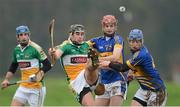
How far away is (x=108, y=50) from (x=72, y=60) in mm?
705

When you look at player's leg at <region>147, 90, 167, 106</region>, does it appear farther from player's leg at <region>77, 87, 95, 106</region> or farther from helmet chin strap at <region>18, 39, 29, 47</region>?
helmet chin strap at <region>18, 39, 29, 47</region>

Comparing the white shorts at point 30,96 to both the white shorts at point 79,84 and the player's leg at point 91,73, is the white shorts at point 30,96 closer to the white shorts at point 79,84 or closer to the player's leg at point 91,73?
the white shorts at point 79,84

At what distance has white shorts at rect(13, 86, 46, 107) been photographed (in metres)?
15.2

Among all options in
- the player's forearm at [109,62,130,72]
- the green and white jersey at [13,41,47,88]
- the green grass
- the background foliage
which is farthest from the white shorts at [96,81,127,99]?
the background foliage

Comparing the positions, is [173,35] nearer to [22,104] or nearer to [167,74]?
[167,74]

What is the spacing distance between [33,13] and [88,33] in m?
3.12

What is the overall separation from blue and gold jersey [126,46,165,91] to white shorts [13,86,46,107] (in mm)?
2218

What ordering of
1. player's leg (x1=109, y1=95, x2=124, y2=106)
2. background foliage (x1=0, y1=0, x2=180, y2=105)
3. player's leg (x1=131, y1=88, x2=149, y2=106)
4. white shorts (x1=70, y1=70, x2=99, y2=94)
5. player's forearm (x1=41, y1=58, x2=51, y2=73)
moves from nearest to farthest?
player's leg (x1=131, y1=88, x2=149, y2=106) → white shorts (x1=70, y1=70, x2=99, y2=94) → player's leg (x1=109, y1=95, x2=124, y2=106) → player's forearm (x1=41, y1=58, x2=51, y2=73) → background foliage (x1=0, y1=0, x2=180, y2=105)

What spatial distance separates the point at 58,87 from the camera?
31797 mm

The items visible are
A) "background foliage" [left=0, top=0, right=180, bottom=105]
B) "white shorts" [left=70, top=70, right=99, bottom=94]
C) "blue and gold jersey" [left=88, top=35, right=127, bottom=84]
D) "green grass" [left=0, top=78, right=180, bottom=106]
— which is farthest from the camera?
"background foliage" [left=0, top=0, right=180, bottom=105]

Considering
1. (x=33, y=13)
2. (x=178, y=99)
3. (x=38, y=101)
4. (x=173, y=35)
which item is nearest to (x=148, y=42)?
(x=173, y=35)

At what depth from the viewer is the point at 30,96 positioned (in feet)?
50.0

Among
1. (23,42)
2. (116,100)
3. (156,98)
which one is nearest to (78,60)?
(116,100)

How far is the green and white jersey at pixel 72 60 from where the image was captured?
47.2ft
